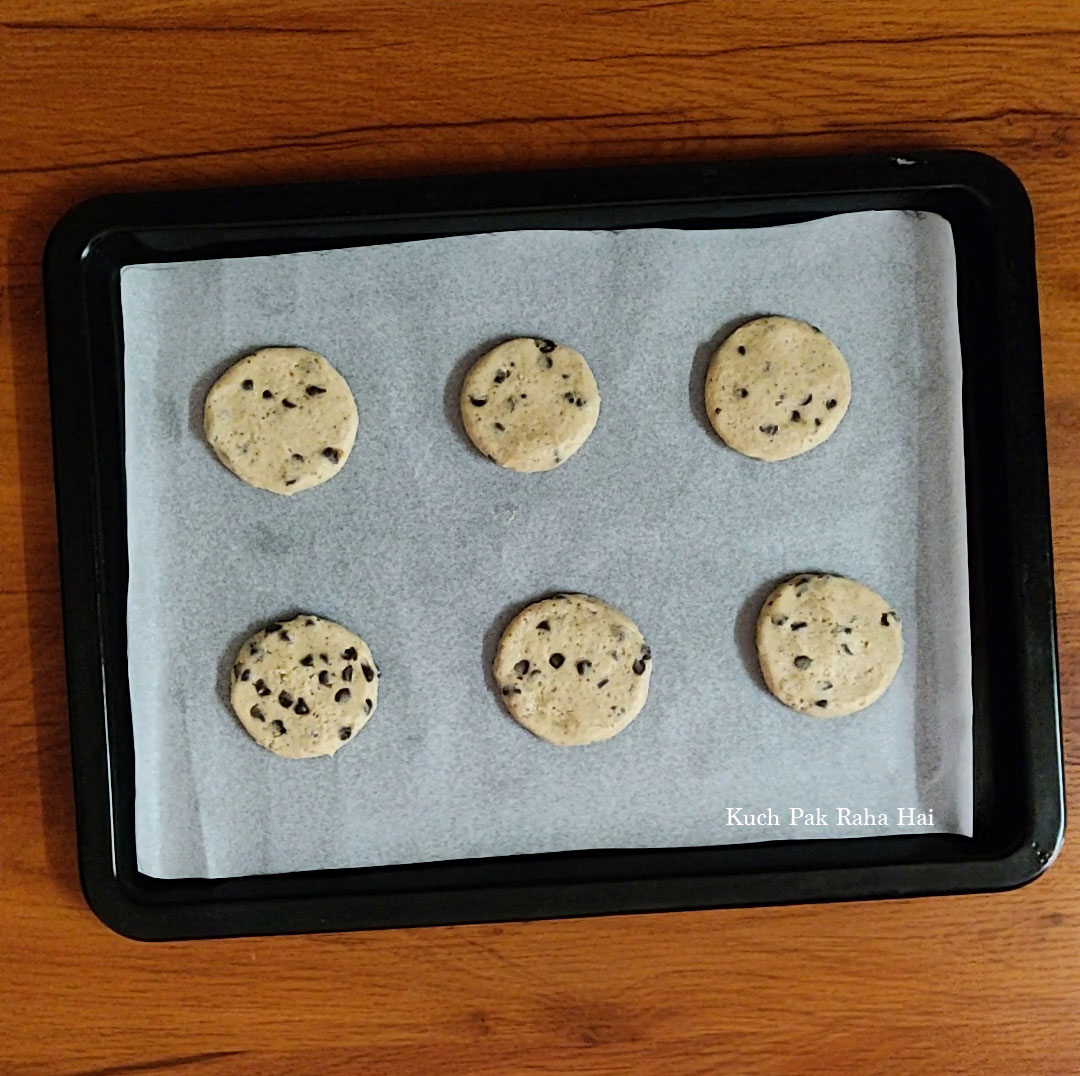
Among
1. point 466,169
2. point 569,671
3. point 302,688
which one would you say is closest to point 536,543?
point 569,671

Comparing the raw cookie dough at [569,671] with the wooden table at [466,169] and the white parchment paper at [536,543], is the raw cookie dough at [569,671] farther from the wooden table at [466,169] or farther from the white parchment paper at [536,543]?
the wooden table at [466,169]

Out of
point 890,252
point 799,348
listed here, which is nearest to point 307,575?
point 799,348

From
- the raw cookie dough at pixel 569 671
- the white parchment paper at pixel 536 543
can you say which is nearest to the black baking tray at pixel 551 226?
the white parchment paper at pixel 536 543

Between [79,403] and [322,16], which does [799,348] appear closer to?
[322,16]

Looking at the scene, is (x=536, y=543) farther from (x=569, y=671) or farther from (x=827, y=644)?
(x=827, y=644)

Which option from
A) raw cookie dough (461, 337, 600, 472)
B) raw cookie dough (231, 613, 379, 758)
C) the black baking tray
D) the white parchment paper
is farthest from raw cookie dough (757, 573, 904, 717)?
raw cookie dough (231, 613, 379, 758)

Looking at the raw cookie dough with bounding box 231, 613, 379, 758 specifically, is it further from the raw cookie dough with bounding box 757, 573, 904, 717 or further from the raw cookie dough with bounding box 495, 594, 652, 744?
the raw cookie dough with bounding box 757, 573, 904, 717
